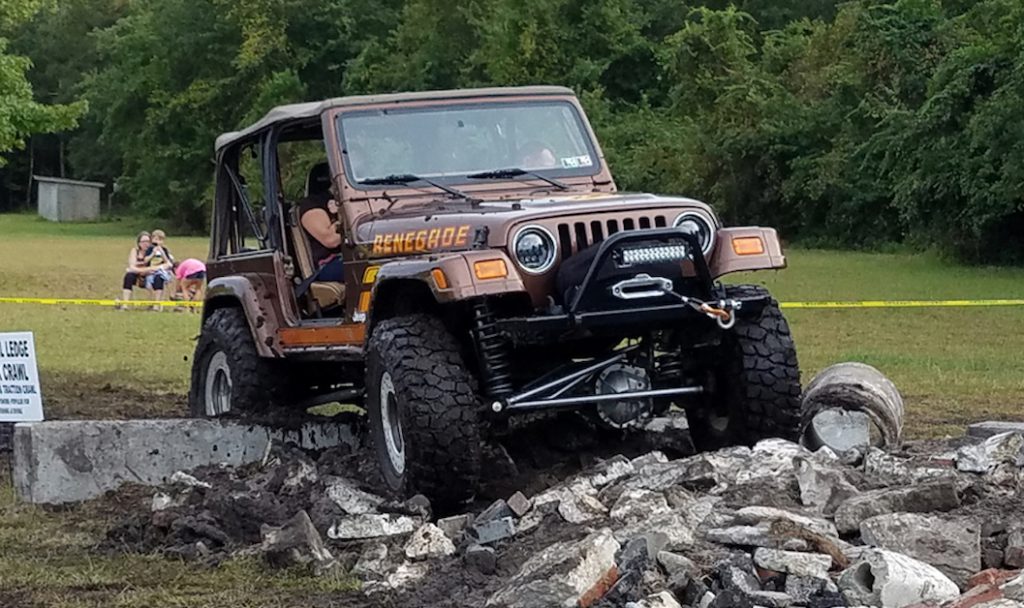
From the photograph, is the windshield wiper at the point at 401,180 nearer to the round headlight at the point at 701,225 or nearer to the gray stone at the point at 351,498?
the round headlight at the point at 701,225

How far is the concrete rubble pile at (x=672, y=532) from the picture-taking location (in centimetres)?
584

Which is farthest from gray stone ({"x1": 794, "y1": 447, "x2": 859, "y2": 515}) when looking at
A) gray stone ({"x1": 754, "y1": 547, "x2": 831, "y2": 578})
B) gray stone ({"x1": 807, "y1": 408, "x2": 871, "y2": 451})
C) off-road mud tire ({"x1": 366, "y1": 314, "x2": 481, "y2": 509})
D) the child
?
the child

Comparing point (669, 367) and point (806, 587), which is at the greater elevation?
point (669, 367)

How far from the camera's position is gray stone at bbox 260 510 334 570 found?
7.07 meters

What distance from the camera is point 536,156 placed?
9.61 m

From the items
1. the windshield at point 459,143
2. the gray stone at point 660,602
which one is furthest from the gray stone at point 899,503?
the windshield at point 459,143

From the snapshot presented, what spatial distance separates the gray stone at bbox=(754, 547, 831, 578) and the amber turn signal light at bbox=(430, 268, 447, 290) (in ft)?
6.94

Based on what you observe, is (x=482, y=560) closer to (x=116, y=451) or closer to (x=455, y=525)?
(x=455, y=525)

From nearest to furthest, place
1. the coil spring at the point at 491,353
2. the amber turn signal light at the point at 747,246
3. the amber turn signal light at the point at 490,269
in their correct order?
the amber turn signal light at the point at 490,269 < the coil spring at the point at 491,353 < the amber turn signal light at the point at 747,246

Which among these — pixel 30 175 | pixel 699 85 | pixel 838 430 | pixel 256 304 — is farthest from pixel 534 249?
pixel 30 175

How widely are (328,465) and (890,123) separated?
27.6 meters

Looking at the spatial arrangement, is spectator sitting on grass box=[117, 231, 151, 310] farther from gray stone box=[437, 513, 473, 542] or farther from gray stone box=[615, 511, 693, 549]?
gray stone box=[615, 511, 693, 549]

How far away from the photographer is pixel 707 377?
8.34 m

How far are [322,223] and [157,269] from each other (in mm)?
16450
